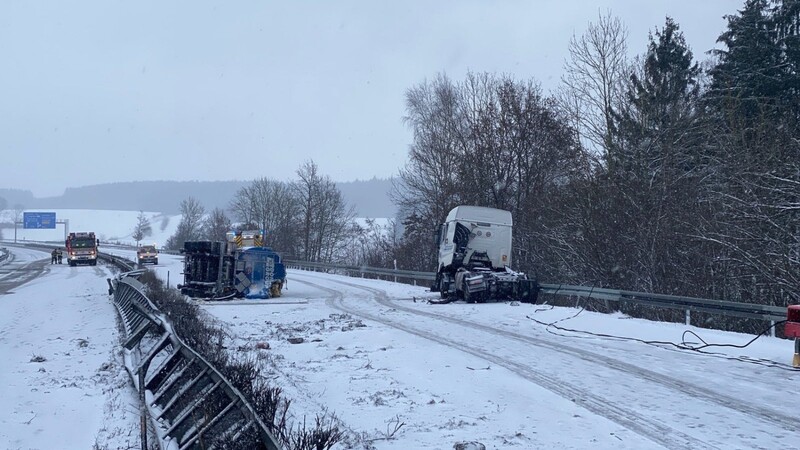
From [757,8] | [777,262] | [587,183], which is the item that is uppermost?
[757,8]

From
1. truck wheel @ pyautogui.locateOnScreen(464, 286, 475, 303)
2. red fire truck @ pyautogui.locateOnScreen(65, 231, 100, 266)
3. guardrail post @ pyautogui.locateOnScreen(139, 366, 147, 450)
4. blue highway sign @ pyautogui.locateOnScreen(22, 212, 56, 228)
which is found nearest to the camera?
guardrail post @ pyautogui.locateOnScreen(139, 366, 147, 450)

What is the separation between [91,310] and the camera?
833 inches

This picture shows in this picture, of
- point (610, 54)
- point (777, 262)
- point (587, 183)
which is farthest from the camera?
point (610, 54)

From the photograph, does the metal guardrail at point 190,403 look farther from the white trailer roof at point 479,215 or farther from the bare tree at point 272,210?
the bare tree at point 272,210

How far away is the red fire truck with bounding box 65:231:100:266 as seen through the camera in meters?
59.2

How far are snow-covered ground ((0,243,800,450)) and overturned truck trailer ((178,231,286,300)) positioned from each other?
8.21m

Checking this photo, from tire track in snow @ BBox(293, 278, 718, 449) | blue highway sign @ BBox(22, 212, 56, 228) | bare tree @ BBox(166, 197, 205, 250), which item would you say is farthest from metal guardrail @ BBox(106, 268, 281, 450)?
blue highway sign @ BBox(22, 212, 56, 228)

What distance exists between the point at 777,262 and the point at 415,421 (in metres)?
12.1

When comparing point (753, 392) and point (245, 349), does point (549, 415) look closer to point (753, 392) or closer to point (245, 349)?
point (753, 392)

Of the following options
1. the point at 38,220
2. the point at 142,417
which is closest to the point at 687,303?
the point at 142,417

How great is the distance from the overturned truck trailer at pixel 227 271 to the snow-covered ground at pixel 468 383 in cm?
821

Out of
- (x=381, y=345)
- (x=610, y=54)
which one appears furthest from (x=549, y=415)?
(x=610, y=54)

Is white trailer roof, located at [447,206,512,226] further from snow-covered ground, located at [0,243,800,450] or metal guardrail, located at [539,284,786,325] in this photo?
snow-covered ground, located at [0,243,800,450]

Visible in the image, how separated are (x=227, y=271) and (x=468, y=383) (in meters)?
18.2
